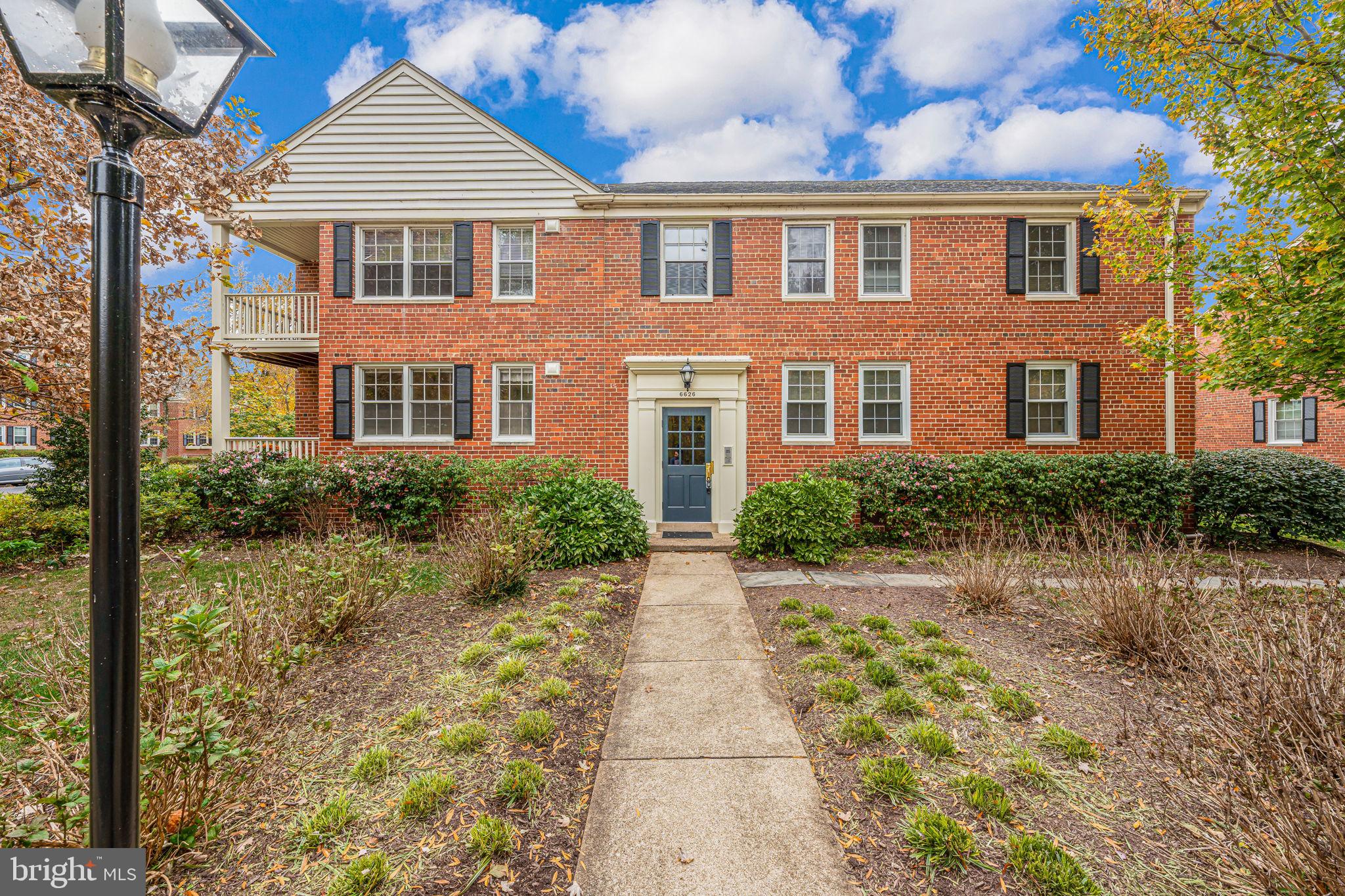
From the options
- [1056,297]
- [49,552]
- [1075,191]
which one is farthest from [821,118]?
[49,552]

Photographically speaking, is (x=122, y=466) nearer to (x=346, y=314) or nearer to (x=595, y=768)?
(x=595, y=768)

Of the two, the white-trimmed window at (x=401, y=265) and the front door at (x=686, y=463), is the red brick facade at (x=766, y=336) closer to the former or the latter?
the white-trimmed window at (x=401, y=265)

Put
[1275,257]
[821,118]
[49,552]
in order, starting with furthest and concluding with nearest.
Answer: [821,118] → [49,552] → [1275,257]

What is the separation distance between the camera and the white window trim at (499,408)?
9.55m

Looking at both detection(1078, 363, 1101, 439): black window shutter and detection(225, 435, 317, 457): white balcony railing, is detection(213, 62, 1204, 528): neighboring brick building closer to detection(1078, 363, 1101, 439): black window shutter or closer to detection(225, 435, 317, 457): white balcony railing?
detection(1078, 363, 1101, 439): black window shutter

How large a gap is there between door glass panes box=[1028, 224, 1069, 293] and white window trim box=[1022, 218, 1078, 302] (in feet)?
0.24

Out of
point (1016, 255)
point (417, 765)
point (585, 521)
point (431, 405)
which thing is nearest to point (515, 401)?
point (431, 405)

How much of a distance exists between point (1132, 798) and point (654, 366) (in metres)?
8.01

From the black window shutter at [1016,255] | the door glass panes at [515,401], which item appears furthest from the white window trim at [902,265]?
the door glass panes at [515,401]

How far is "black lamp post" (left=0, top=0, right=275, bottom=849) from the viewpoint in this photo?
1489 mm

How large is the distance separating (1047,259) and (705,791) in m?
10.9

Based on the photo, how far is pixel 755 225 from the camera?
947 centimetres

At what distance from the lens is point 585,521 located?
6.89m

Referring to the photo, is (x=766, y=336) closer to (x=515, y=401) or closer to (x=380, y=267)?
(x=515, y=401)
